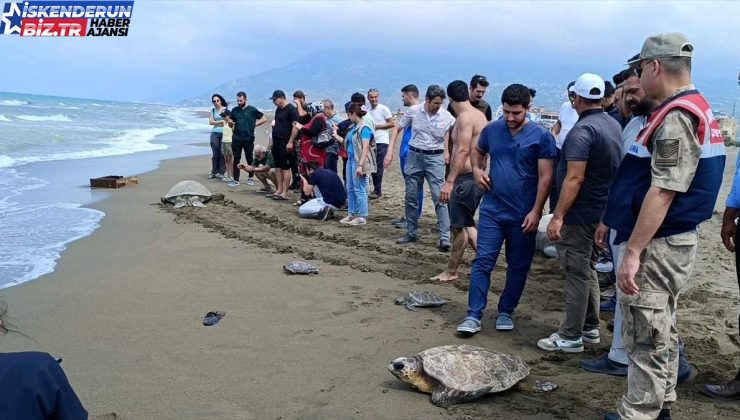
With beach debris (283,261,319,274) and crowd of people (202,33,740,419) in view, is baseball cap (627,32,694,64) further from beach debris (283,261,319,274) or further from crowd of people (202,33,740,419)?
beach debris (283,261,319,274)

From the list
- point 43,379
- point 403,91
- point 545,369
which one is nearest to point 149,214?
point 403,91

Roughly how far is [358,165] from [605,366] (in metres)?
4.60

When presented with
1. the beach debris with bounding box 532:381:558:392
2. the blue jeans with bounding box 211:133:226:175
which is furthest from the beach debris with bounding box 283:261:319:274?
the blue jeans with bounding box 211:133:226:175

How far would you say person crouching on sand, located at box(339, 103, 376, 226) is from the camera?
7.64 metres

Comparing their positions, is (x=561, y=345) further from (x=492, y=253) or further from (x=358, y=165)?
(x=358, y=165)

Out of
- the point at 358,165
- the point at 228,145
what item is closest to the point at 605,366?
the point at 358,165

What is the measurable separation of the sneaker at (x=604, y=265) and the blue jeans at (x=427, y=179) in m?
1.62

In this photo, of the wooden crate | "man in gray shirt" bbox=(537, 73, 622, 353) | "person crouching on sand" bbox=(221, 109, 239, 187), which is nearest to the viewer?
"man in gray shirt" bbox=(537, 73, 622, 353)

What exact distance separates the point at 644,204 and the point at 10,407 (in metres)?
2.42

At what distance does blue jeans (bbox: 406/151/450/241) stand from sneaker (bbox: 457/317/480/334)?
2.36 metres

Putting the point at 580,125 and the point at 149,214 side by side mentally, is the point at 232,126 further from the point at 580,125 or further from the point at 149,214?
the point at 580,125

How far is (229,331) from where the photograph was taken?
165 inches

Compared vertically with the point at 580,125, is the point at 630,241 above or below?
below

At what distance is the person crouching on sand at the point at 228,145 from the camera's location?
11.2 metres
